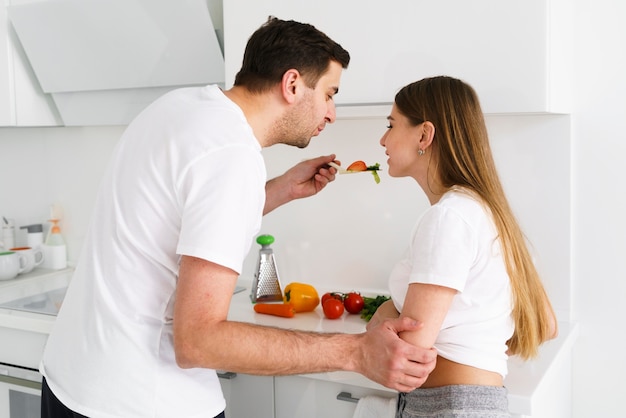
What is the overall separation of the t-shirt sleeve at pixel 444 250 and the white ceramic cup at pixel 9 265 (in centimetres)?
175

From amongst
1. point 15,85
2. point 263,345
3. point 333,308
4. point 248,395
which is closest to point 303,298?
point 333,308

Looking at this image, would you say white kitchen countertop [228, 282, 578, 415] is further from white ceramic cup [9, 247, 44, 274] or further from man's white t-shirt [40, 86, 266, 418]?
white ceramic cup [9, 247, 44, 274]

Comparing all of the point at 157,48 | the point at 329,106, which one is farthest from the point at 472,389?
the point at 157,48

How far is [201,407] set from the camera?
1.25 metres

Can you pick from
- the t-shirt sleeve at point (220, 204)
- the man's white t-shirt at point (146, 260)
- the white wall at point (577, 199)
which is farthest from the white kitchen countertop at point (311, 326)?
the t-shirt sleeve at point (220, 204)

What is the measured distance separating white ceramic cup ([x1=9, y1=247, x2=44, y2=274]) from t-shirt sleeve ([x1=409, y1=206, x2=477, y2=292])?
1810 mm

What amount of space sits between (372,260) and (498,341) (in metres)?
0.86

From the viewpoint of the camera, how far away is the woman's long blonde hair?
4.42ft

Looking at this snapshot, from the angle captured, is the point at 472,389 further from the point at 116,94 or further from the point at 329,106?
the point at 116,94

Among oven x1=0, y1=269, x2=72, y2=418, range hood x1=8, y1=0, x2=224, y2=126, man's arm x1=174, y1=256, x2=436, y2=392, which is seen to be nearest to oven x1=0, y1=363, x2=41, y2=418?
oven x1=0, y1=269, x2=72, y2=418

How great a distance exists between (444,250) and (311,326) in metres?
0.71

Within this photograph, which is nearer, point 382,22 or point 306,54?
point 306,54

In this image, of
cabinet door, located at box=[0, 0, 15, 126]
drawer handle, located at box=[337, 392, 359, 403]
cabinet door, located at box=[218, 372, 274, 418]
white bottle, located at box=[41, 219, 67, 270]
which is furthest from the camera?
white bottle, located at box=[41, 219, 67, 270]

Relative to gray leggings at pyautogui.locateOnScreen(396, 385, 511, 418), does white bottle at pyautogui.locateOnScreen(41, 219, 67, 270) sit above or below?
above
